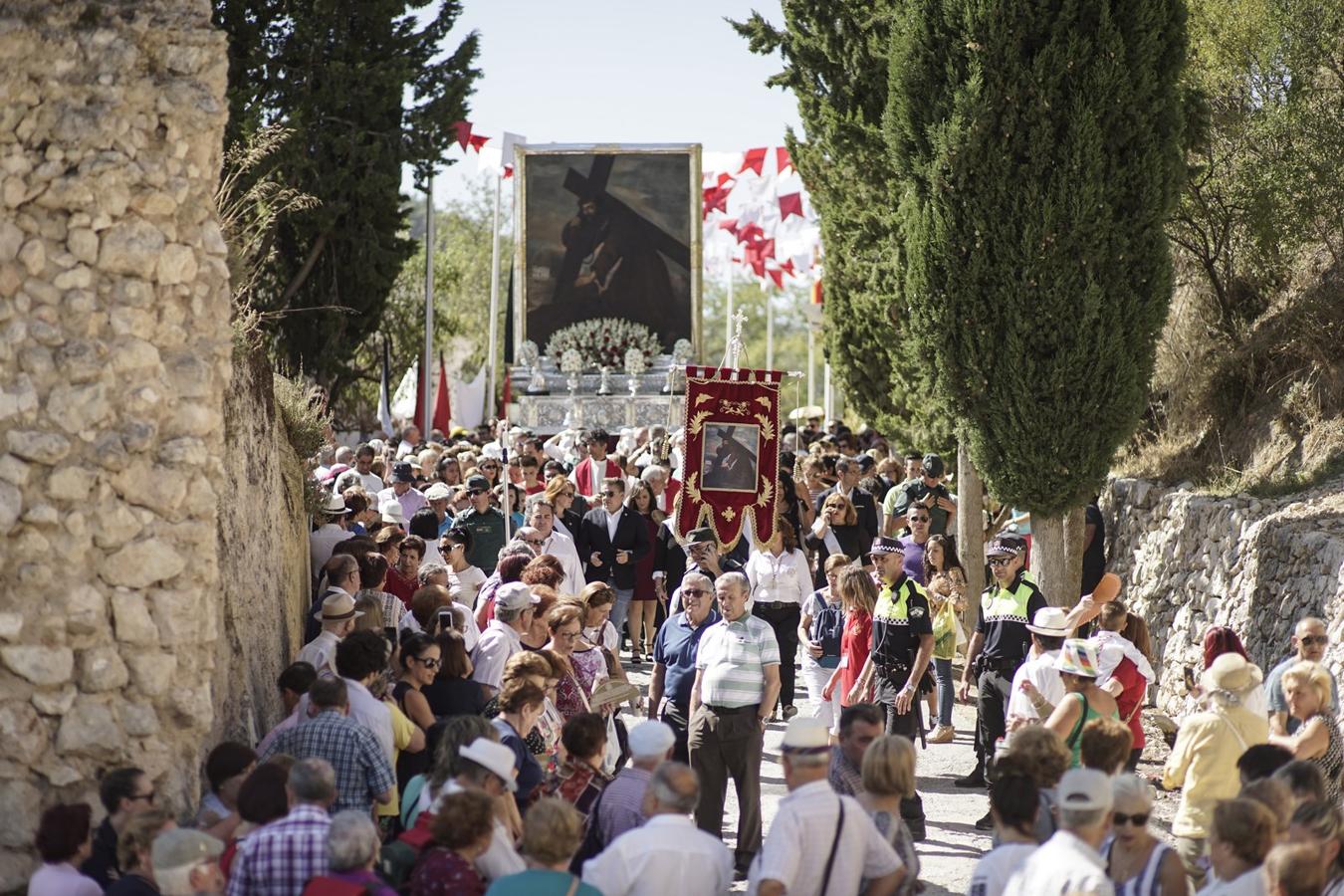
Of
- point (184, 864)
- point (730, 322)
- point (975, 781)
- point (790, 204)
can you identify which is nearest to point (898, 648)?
point (975, 781)

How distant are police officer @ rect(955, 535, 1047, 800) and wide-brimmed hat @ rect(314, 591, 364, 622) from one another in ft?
13.9

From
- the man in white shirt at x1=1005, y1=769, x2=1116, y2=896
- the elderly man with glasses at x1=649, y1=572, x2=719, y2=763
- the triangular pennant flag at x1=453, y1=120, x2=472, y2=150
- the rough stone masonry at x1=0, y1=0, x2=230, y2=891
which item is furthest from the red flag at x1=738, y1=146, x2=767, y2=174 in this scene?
the man in white shirt at x1=1005, y1=769, x2=1116, y2=896

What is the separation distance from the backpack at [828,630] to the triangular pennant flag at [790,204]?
2643 cm

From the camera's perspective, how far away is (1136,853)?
6.04 m

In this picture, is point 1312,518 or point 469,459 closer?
point 1312,518

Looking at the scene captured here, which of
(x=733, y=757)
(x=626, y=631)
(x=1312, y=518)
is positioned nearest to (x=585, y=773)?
(x=733, y=757)

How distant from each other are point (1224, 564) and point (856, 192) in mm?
7432

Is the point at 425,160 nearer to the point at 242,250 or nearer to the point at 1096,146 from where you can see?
the point at 1096,146

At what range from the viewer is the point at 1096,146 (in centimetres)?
1329

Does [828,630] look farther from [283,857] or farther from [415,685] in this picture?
[283,857]

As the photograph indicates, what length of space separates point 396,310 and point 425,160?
1020cm

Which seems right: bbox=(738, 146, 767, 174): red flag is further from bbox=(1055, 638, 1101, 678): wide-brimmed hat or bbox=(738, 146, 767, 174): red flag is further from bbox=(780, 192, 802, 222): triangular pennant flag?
bbox=(1055, 638, 1101, 678): wide-brimmed hat

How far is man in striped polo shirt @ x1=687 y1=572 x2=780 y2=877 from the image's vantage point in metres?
8.78

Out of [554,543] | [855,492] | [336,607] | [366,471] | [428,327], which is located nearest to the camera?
[336,607]
